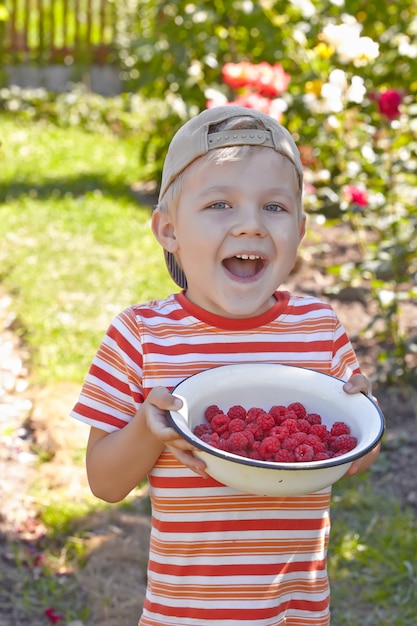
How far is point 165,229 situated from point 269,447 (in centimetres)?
47

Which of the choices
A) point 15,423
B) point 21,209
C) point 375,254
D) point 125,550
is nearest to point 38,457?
point 15,423

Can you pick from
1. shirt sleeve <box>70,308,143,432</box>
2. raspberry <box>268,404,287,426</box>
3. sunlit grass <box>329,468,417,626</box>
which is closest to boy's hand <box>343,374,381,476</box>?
raspberry <box>268,404,287,426</box>

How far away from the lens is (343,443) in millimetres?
1460

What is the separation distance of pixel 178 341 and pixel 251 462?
377mm

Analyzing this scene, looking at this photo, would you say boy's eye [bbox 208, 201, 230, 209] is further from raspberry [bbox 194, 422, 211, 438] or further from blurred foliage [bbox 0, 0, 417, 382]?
blurred foliage [bbox 0, 0, 417, 382]

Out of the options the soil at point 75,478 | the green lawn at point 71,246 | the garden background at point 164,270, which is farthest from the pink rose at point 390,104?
the green lawn at point 71,246

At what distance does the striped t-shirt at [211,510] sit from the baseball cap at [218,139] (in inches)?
9.5

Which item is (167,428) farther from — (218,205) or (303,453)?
(218,205)

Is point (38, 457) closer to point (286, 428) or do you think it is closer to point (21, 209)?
point (286, 428)

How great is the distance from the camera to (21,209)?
6.07m

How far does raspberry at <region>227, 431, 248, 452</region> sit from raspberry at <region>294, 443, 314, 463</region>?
76 mm

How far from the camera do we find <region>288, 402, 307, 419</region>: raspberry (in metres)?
1.56

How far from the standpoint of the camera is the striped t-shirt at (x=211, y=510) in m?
1.60

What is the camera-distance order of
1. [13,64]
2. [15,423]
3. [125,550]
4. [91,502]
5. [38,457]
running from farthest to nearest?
1. [13,64]
2. [15,423]
3. [38,457]
4. [91,502]
5. [125,550]
